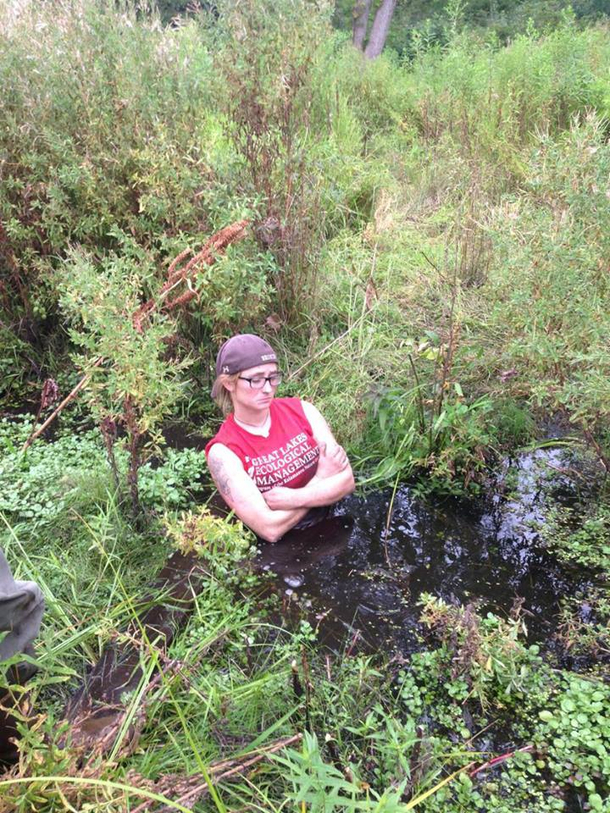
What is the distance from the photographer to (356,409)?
4453 millimetres

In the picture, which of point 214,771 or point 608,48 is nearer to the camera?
point 214,771

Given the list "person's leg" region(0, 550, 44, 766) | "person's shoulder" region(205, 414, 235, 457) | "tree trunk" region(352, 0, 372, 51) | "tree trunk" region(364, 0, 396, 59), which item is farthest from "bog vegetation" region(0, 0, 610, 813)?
Answer: "tree trunk" region(352, 0, 372, 51)

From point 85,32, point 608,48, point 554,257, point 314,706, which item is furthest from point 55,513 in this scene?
point 608,48

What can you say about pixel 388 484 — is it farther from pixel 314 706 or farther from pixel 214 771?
pixel 214 771

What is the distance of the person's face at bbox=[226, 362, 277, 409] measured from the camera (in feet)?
11.6

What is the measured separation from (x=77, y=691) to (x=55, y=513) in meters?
1.28

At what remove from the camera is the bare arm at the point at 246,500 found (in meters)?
3.43

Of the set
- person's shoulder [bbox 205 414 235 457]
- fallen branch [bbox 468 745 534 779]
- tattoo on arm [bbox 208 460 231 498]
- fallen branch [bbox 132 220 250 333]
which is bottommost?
fallen branch [bbox 468 745 534 779]

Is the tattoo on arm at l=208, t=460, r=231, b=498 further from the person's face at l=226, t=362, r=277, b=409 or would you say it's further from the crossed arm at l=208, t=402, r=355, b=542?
the person's face at l=226, t=362, r=277, b=409

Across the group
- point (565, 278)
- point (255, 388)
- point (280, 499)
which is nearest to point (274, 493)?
point (280, 499)

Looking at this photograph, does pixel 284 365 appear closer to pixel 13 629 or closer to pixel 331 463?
→ pixel 331 463

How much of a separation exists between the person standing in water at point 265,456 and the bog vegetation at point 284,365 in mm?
349

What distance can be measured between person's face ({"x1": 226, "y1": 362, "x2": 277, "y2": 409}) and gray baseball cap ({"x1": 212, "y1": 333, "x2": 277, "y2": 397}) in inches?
1.2

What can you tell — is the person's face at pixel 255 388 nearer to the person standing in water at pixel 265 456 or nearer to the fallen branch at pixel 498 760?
the person standing in water at pixel 265 456
